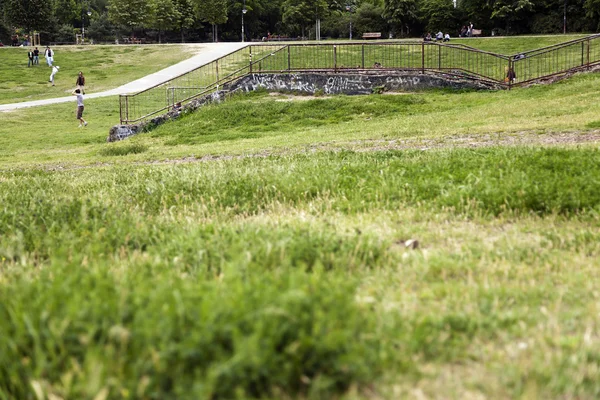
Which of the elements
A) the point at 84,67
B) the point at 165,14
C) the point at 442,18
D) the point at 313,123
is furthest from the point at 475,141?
the point at 165,14

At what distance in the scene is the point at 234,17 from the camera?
332ft

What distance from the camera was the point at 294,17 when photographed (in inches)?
3182

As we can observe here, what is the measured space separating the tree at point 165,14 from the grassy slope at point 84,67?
80.3ft

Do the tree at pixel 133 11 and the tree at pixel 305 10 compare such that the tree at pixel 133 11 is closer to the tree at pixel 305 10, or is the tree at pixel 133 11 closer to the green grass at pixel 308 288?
the tree at pixel 305 10

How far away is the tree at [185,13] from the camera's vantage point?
87556mm

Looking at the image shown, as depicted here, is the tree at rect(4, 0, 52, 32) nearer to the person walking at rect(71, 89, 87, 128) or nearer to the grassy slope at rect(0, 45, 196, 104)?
the grassy slope at rect(0, 45, 196, 104)

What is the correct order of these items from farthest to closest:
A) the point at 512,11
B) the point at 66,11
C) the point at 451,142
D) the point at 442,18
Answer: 1. the point at 66,11
2. the point at 442,18
3. the point at 512,11
4. the point at 451,142

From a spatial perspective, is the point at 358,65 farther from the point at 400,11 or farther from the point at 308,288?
the point at 400,11

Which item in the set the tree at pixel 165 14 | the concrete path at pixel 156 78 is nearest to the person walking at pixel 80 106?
the concrete path at pixel 156 78

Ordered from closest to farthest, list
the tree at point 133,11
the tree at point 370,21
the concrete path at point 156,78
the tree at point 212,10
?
1. the concrete path at point 156,78
2. the tree at point 370,21
3. the tree at point 133,11
4. the tree at point 212,10

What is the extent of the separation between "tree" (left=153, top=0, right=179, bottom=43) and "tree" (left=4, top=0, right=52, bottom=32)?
16.6 meters

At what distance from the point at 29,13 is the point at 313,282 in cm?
9513

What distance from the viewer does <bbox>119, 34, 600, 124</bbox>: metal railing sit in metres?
27.0

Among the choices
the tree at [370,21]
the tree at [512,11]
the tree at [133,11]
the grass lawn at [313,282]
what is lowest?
the grass lawn at [313,282]
